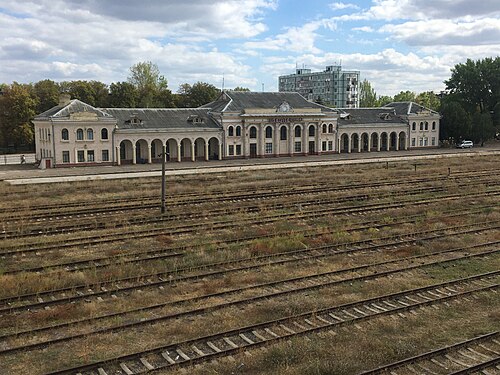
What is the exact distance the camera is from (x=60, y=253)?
21.9 metres

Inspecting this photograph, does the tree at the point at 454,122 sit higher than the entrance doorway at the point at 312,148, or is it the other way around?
the tree at the point at 454,122

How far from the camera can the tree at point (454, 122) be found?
293ft

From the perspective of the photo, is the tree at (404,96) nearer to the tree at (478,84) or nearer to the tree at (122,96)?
the tree at (478,84)

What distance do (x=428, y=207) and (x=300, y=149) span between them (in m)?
44.1

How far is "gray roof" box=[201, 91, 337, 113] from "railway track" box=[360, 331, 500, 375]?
58.6m

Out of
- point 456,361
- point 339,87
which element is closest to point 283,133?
point 456,361

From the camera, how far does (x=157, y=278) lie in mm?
18297

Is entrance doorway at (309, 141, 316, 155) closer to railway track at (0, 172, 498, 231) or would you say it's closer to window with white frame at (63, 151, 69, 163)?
railway track at (0, 172, 498, 231)

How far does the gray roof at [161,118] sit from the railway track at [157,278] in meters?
46.2

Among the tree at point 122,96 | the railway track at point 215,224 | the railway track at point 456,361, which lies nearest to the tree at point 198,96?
the tree at point 122,96

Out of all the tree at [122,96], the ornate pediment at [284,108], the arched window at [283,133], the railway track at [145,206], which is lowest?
the railway track at [145,206]

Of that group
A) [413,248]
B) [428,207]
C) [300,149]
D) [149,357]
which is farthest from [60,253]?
[300,149]

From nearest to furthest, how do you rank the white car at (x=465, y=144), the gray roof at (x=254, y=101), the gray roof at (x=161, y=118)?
the gray roof at (x=161, y=118)
the gray roof at (x=254, y=101)
the white car at (x=465, y=144)

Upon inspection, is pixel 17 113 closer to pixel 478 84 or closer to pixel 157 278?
pixel 157 278
